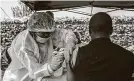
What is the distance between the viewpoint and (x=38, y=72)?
0.96m

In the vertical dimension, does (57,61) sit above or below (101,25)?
below

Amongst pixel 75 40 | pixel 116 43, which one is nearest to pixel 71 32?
pixel 75 40

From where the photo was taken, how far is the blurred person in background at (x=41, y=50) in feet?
3.14

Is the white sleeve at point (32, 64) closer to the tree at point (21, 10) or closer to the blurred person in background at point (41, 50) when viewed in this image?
the blurred person in background at point (41, 50)

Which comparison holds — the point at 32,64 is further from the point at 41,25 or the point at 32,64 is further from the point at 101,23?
the point at 101,23

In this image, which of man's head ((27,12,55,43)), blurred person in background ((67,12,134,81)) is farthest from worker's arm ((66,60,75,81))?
man's head ((27,12,55,43))

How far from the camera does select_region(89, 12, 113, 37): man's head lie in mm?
934

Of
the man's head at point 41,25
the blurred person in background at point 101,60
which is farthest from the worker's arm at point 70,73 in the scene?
the man's head at point 41,25

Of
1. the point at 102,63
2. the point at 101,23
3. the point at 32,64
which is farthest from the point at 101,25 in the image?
the point at 32,64

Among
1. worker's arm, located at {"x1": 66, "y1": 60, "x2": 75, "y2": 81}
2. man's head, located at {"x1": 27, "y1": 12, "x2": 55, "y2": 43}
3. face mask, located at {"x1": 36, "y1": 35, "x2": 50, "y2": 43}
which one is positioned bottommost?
worker's arm, located at {"x1": 66, "y1": 60, "x2": 75, "y2": 81}

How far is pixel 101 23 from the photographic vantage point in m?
0.93

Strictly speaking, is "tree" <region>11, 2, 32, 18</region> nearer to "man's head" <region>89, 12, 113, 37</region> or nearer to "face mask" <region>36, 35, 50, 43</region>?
"face mask" <region>36, 35, 50, 43</region>

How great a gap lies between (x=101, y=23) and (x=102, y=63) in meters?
0.11

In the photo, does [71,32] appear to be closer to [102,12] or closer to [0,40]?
[102,12]
